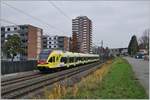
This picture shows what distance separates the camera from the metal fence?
3172 cm

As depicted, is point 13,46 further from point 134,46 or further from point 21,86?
point 134,46

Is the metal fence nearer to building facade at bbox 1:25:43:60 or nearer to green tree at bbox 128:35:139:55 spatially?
building facade at bbox 1:25:43:60

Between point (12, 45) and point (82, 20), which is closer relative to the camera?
point (12, 45)

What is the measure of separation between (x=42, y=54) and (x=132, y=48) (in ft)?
503

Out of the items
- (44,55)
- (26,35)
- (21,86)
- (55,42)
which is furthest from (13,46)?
(21,86)

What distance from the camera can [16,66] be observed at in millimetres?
34938

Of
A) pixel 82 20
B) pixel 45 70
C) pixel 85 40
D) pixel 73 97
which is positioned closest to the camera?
pixel 73 97

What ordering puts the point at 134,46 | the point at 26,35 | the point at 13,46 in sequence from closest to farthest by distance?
the point at 13,46, the point at 26,35, the point at 134,46

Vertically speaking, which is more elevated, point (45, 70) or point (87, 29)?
point (87, 29)

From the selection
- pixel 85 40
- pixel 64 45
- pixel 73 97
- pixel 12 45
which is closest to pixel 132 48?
pixel 64 45

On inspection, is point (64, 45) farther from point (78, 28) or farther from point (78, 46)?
point (78, 28)

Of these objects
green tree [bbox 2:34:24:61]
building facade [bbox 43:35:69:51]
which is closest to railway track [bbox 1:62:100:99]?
green tree [bbox 2:34:24:61]

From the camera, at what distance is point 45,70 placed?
35281 mm

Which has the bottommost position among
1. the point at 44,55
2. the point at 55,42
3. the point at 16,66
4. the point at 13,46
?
the point at 16,66
